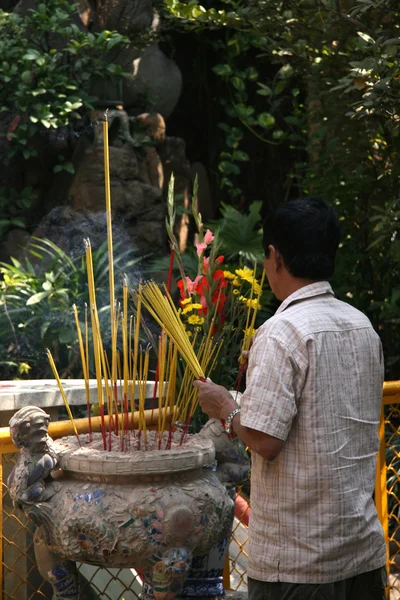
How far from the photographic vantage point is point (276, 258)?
5.08 feet

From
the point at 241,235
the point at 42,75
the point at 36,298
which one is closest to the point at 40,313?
the point at 36,298

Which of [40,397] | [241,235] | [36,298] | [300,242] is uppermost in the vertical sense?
[300,242]

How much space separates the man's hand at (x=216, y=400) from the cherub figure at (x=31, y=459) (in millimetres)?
322

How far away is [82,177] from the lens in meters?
6.04

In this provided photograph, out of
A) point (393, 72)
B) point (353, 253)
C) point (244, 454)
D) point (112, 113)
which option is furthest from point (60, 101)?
point (244, 454)

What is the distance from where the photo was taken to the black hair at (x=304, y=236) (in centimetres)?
151

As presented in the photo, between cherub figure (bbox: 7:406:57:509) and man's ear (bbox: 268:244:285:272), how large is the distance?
553 millimetres

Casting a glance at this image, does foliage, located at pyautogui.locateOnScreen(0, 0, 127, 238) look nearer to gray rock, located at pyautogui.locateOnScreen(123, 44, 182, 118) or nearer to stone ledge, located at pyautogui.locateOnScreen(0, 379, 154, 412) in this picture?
gray rock, located at pyautogui.locateOnScreen(123, 44, 182, 118)

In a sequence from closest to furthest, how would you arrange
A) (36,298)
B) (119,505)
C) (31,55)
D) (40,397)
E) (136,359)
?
(119,505)
(136,359)
(40,397)
(36,298)
(31,55)

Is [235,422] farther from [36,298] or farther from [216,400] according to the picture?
[36,298]

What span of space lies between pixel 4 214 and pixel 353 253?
96.4 inches

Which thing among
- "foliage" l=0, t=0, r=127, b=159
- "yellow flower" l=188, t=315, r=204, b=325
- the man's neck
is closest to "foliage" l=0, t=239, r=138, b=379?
"foliage" l=0, t=0, r=127, b=159

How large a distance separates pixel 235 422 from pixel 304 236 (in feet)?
1.14

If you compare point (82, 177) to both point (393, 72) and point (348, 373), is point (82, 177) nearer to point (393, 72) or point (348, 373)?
point (393, 72)
